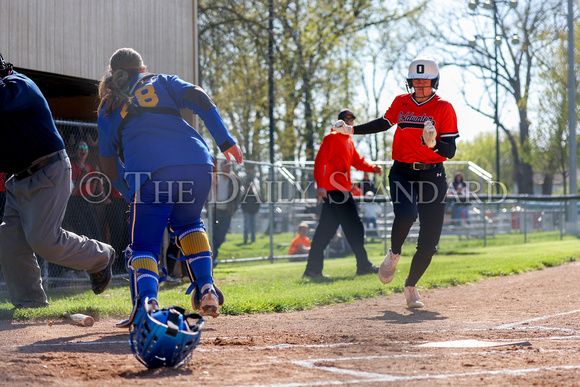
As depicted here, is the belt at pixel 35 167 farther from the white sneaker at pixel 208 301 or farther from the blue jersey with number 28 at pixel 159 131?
the white sneaker at pixel 208 301

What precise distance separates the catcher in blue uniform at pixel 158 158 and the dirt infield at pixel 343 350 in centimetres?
54

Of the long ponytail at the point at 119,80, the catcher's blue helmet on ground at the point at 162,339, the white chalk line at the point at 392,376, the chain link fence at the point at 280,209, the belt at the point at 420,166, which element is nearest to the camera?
the white chalk line at the point at 392,376

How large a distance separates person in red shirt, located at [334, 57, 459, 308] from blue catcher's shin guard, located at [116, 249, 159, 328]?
301 cm

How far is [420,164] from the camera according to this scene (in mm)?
6684

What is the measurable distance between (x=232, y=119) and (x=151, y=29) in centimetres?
2199

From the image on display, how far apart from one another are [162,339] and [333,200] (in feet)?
20.7

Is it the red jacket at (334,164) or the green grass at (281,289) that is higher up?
the red jacket at (334,164)

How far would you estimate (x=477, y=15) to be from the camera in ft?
106

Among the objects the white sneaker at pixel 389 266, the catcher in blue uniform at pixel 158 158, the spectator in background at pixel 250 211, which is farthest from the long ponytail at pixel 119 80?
the spectator in background at pixel 250 211

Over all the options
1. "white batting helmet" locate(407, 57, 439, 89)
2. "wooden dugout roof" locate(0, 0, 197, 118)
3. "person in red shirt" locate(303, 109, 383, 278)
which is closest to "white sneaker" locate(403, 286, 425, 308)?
"white batting helmet" locate(407, 57, 439, 89)

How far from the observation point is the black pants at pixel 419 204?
6730 mm

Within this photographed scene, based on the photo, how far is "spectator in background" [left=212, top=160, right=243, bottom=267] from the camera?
1232cm

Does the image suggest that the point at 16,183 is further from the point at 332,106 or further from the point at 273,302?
the point at 332,106

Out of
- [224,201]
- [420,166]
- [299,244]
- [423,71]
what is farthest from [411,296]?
[299,244]
